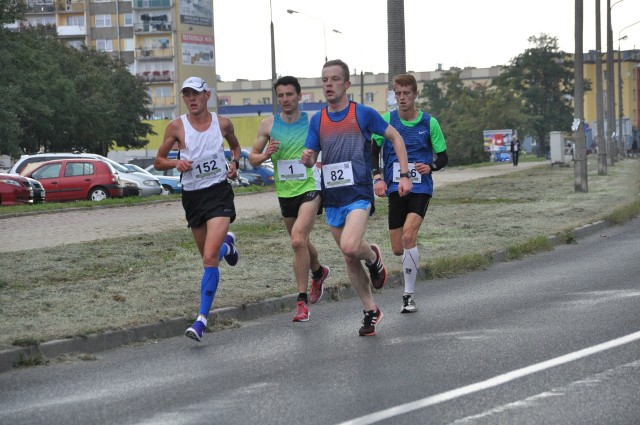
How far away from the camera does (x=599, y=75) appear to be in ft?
179

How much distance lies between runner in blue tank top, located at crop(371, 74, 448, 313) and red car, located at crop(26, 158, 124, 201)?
28602 millimetres

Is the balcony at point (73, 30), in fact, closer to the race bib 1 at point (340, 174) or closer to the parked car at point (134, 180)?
the parked car at point (134, 180)

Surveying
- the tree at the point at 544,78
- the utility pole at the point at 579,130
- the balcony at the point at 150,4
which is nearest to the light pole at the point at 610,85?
the utility pole at the point at 579,130

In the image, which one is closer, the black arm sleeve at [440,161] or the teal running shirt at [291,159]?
the teal running shirt at [291,159]

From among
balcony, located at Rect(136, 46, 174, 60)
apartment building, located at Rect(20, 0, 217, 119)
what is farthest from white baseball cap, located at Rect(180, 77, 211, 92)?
balcony, located at Rect(136, 46, 174, 60)

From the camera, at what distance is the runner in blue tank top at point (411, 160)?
38.0ft

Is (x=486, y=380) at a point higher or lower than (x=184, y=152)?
lower

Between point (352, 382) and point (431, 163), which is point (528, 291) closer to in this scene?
point (431, 163)

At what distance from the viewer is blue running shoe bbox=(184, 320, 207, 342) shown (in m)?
9.91

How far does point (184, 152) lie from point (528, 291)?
4109 millimetres

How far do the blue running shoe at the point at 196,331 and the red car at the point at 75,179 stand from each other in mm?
30106

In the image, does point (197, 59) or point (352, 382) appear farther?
point (197, 59)

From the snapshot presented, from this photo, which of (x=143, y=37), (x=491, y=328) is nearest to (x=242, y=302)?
(x=491, y=328)

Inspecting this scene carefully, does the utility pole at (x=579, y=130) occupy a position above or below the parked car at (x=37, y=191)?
above
